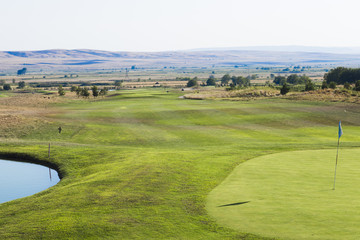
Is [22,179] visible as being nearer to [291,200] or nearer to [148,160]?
[148,160]

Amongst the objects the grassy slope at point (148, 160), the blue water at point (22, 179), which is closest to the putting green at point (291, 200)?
the grassy slope at point (148, 160)

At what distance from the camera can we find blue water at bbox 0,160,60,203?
2705 cm

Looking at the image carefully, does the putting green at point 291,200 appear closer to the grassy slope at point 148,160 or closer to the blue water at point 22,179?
the grassy slope at point 148,160

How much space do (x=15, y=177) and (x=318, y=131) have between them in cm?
3298

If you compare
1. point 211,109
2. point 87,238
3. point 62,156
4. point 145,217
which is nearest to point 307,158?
point 145,217

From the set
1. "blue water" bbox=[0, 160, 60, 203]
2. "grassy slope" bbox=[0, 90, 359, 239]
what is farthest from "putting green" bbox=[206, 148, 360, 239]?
"blue water" bbox=[0, 160, 60, 203]

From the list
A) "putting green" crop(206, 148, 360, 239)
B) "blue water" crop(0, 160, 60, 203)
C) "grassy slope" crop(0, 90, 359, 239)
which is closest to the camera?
"putting green" crop(206, 148, 360, 239)

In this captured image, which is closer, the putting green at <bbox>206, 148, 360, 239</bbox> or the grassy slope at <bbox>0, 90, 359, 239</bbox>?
the putting green at <bbox>206, 148, 360, 239</bbox>

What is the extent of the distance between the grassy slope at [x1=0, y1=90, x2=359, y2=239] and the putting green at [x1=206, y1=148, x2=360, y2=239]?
33.6 inches

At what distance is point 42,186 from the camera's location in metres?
28.3

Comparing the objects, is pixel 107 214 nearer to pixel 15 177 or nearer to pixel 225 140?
pixel 15 177

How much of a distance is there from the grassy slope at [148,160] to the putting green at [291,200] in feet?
2.80

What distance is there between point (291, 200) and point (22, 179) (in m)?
21.1

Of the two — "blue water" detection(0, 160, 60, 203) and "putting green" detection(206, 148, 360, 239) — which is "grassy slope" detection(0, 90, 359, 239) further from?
"blue water" detection(0, 160, 60, 203)
